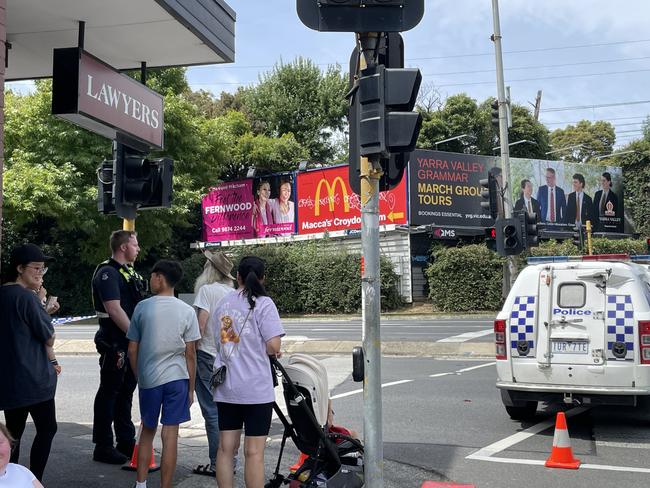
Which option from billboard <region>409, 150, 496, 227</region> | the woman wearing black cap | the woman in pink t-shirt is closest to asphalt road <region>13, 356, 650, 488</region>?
the woman wearing black cap

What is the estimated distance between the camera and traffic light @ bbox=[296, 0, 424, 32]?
5027 mm

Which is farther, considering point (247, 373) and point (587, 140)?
point (587, 140)

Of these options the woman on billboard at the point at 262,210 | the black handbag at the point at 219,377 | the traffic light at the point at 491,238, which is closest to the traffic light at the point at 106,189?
the black handbag at the point at 219,377

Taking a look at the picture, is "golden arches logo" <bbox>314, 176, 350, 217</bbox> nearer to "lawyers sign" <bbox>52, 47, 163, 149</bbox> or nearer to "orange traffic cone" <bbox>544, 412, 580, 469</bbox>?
"lawyers sign" <bbox>52, 47, 163, 149</bbox>

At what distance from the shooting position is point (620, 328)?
26.9 ft

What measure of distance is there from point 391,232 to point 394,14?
29.5m

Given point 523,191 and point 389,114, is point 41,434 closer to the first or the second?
point 389,114

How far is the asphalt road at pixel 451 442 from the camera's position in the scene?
6.39 m

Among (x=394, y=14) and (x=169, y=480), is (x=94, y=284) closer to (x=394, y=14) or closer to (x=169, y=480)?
(x=169, y=480)

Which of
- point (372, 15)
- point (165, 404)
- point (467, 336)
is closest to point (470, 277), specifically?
point (467, 336)

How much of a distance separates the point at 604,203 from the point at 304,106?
20.0m

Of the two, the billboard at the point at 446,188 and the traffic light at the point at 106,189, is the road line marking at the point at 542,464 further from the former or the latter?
the billboard at the point at 446,188

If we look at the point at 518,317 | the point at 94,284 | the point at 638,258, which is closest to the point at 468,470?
the point at 518,317

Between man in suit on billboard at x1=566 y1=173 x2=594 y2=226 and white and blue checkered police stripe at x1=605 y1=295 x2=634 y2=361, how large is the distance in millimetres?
33879
